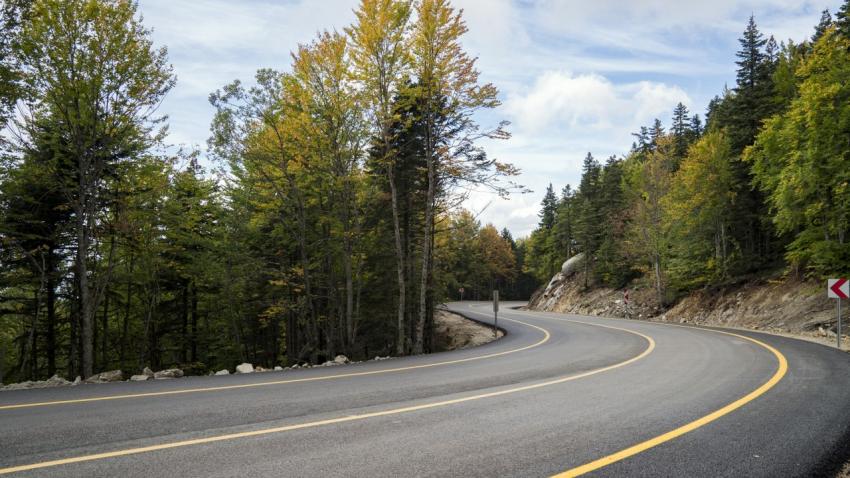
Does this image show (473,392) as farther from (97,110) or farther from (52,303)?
(52,303)

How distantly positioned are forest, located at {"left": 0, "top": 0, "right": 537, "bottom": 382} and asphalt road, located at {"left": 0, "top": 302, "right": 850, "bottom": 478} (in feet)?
28.4

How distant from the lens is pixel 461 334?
→ 88.8 ft

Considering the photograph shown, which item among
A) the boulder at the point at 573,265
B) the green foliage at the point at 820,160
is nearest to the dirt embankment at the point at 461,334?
the green foliage at the point at 820,160

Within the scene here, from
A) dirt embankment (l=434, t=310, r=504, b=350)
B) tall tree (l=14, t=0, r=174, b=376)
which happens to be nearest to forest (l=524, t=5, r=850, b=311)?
dirt embankment (l=434, t=310, r=504, b=350)

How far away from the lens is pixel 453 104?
54.4ft

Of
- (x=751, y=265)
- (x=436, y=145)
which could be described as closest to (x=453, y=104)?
(x=436, y=145)

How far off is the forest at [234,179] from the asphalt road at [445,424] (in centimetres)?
864

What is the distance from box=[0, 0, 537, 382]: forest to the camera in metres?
13.0

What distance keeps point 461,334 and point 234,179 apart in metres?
15.9

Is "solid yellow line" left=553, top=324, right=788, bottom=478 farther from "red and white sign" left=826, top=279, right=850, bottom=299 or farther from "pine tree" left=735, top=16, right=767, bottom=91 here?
"pine tree" left=735, top=16, right=767, bottom=91

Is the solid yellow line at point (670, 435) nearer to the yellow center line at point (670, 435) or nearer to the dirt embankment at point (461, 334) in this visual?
the yellow center line at point (670, 435)

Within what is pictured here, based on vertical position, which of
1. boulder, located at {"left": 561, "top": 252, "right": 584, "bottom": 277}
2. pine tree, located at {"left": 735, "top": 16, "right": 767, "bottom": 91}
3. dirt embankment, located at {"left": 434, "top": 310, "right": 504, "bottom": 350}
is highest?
pine tree, located at {"left": 735, "top": 16, "right": 767, "bottom": 91}

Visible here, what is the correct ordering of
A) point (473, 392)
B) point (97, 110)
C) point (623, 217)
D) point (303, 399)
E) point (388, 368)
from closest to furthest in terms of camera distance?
point (303, 399) → point (473, 392) → point (388, 368) → point (97, 110) → point (623, 217)

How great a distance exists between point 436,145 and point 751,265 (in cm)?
2290
